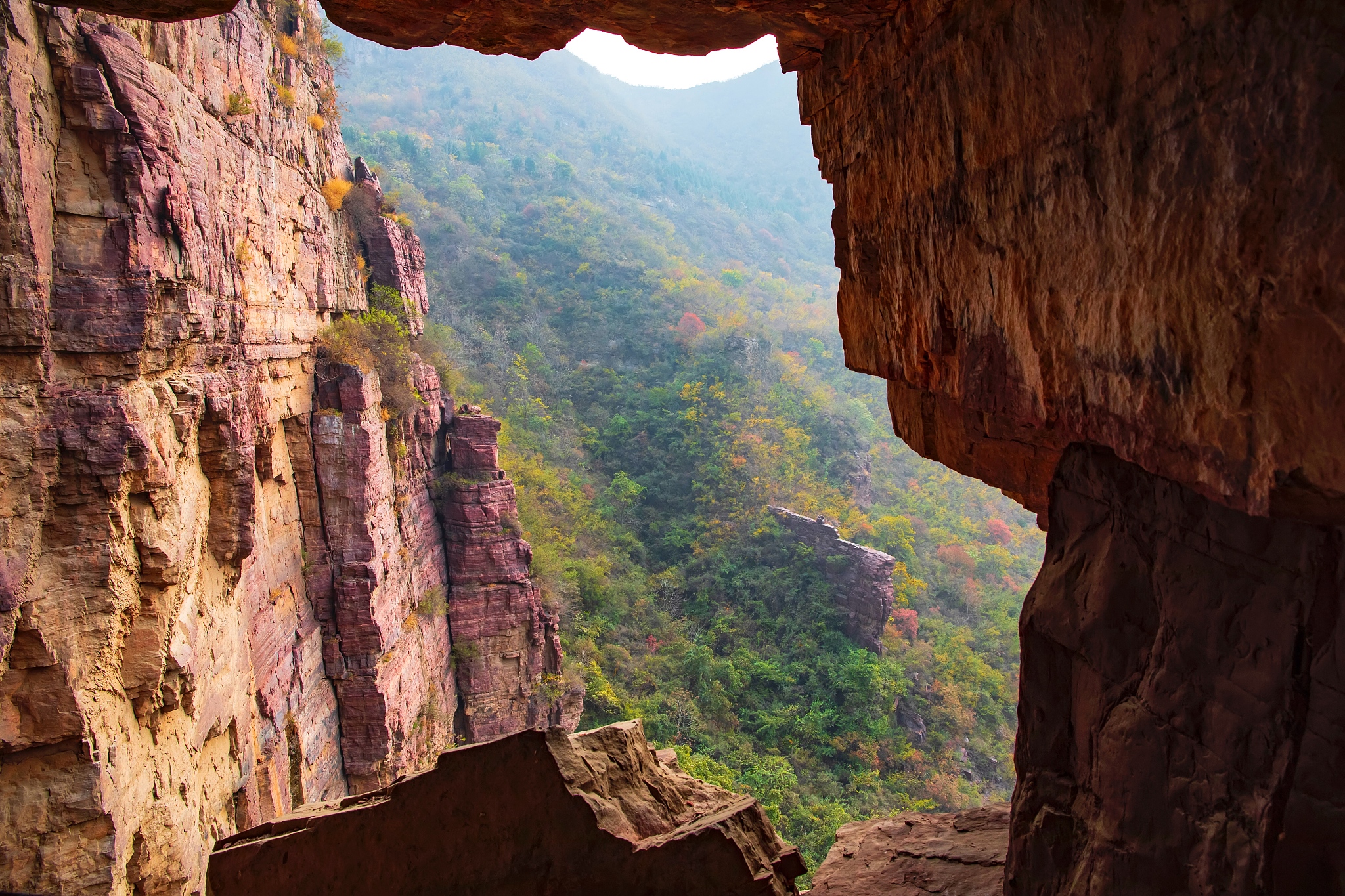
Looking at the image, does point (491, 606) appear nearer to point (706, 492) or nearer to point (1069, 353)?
point (706, 492)

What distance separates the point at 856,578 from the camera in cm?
2361

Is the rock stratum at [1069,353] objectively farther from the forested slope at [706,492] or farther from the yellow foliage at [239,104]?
the forested slope at [706,492]

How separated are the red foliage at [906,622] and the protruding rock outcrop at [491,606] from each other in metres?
12.2

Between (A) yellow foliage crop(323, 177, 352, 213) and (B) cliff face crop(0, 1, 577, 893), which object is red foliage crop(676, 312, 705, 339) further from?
(B) cliff face crop(0, 1, 577, 893)

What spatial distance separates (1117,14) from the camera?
169 cm

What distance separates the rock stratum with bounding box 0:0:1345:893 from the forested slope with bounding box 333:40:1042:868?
45.3ft

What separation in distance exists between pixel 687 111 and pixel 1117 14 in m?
105

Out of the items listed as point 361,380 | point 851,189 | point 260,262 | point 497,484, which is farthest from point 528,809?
point 497,484

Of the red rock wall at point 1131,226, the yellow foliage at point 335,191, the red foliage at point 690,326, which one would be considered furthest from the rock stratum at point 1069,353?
the red foliage at point 690,326

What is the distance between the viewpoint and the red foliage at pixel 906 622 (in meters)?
24.2

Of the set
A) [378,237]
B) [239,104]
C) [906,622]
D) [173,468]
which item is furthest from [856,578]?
[173,468]

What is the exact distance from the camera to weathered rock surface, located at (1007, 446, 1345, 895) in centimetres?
163

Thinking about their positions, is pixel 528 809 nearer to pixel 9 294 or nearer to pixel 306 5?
pixel 9 294

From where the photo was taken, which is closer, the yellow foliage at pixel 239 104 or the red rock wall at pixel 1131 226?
the red rock wall at pixel 1131 226
